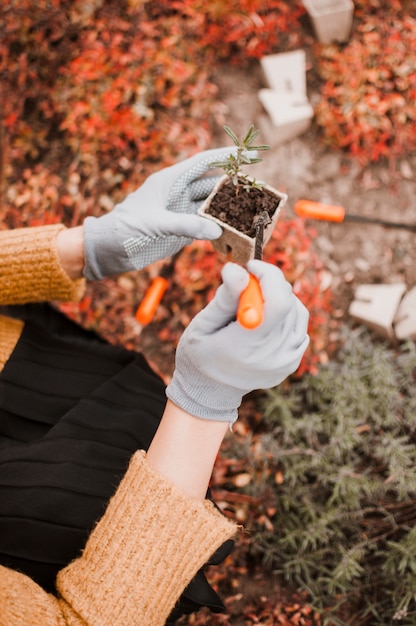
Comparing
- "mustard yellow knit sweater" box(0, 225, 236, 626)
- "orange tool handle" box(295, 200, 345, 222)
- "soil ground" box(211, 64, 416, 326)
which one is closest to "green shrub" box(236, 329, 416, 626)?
"soil ground" box(211, 64, 416, 326)

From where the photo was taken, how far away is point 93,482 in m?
1.46

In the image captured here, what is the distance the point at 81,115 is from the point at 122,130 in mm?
294

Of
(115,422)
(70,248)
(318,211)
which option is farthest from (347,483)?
(70,248)

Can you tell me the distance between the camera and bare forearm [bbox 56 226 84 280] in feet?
5.79

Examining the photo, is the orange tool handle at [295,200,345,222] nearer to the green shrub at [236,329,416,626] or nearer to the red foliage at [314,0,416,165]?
the green shrub at [236,329,416,626]

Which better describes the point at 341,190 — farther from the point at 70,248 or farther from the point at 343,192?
the point at 70,248

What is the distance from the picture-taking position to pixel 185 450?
50.5 inches

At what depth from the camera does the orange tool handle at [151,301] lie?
2531 millimetres

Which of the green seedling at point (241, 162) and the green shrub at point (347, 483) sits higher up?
the green seedling at point (241, 162)

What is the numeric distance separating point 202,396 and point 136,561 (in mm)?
460

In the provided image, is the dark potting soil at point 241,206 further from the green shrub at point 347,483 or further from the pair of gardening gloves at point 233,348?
the green shrub at point 347,483

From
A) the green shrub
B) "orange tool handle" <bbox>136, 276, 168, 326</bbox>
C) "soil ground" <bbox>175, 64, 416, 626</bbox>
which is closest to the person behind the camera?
the green shrub

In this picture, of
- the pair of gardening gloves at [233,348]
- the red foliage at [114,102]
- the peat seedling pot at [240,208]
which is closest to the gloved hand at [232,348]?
the pair of gardening gloves at [233,348]

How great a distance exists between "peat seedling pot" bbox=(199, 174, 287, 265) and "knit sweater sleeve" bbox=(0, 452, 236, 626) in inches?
32.7
